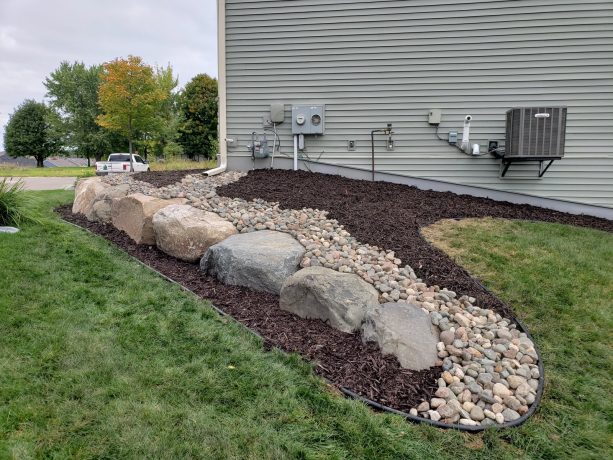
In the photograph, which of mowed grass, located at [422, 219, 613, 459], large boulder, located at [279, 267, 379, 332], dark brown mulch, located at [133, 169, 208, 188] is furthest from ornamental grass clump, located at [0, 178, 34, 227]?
mowed grass, located at [422, 219, 613, 459]

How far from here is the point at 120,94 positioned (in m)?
15.9

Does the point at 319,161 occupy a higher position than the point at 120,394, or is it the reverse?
the point at 319,161

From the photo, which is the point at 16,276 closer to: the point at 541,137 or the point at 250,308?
the point at 250,308

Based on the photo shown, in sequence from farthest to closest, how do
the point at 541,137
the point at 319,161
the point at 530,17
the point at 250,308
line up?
1. the point at 319,161
2. the point at 530,17
3. the point at 541,137
4. the point at 250,308

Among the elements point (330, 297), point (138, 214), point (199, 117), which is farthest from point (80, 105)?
point (330, 297)

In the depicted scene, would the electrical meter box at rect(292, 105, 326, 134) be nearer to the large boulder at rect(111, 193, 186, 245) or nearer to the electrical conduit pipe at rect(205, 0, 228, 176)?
the electrical conduit pipe at rect(205, 0, 228, 176)

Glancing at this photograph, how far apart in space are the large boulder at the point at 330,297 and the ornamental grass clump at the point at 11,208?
135 inches

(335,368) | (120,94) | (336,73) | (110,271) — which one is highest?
(120,94)

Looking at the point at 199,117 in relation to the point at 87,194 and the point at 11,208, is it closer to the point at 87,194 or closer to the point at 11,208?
the point at 87,194

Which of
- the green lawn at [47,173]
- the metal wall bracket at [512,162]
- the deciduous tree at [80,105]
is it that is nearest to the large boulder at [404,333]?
the metal wall bracket at [512,162]

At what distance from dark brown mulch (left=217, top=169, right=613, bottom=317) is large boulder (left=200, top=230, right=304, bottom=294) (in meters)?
0.74

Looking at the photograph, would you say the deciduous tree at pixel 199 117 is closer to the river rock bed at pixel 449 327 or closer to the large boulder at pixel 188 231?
the large boulder at pixel 188 231

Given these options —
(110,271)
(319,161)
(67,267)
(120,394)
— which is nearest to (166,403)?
(120,394)

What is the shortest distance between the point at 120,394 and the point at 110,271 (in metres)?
1.82
